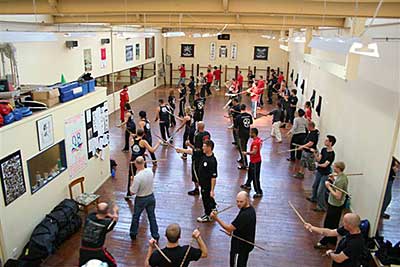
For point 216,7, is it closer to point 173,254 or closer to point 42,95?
point 42,95

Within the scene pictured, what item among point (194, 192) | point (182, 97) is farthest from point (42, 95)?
point (182, 97)

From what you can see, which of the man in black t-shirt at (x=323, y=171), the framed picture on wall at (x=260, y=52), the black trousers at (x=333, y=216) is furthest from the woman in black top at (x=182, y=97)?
the framed picture on wall at (x=260, y=52)

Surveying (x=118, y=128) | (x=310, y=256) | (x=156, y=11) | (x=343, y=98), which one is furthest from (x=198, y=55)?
(x=310, y=256)

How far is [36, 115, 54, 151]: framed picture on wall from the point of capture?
5.05m

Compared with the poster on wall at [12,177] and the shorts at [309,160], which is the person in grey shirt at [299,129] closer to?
the shorts at [309,160]

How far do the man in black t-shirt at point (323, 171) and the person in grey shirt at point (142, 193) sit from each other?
9.72 feet

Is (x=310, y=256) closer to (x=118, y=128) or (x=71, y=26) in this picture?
(x=118, y=128)

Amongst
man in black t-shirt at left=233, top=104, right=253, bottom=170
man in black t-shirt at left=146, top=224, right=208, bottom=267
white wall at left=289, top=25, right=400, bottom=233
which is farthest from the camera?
man in black t-shirt at left=233, top=104, right=253, bottom=170

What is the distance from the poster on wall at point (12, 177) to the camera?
4340 mm

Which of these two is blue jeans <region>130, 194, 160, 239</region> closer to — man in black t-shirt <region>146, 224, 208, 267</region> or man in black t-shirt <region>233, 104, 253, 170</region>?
man in black t-shirt <region>146, 224, 208, 267</region>

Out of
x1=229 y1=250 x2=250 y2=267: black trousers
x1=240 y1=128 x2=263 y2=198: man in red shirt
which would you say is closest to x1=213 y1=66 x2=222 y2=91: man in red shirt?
x1=240 y1=128 x2=263 y2=198: man in red shirt

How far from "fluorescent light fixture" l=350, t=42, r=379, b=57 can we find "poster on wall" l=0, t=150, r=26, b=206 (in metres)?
4.22

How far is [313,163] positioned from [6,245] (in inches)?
224

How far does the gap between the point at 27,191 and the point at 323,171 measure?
4.70 meters
